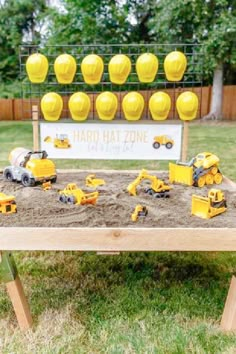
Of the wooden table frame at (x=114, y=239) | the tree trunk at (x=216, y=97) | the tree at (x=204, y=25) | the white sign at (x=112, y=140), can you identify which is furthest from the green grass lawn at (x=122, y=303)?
the tree trunk at (x=216, y=97)

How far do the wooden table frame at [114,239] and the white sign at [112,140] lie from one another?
141 cm

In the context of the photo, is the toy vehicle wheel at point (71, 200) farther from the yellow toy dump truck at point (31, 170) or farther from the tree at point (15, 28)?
the tree at point (15, 28)

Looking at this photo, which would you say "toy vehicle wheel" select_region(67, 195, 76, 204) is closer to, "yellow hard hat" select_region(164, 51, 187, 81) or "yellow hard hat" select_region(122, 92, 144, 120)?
"yellow hard hat" select_region(122, 92, 144, 120)

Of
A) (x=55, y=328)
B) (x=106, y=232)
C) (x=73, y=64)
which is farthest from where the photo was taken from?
(x=73, y=64)

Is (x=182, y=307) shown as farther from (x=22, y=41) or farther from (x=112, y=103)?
(x=22, y=41)

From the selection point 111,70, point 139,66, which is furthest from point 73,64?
point 139,66

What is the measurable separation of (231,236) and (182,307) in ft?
1.64

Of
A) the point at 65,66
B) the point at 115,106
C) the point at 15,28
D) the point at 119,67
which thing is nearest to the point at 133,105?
→ the point at 115,106

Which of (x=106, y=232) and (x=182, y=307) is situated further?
(x=182, y=307)

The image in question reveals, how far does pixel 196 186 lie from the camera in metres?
2.22

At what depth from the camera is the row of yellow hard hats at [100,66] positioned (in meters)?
2.66

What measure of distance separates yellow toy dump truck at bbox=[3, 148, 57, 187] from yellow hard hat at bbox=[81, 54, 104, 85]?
697mm

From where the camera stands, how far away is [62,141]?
2.78 metres

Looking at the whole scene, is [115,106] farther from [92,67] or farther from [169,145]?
[169,145]
